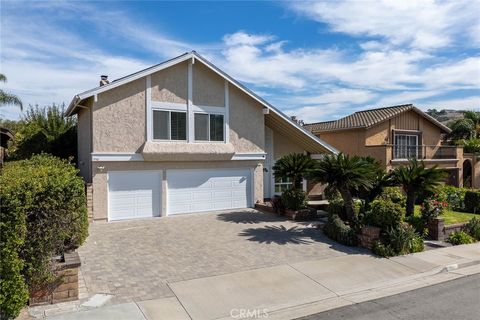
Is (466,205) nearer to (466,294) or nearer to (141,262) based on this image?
(466,294)

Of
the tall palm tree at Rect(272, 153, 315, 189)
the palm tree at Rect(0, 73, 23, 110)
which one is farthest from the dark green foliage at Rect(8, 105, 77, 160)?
the tall palm tree at Rect(272, 153, 315, 189)

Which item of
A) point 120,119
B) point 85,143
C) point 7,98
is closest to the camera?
point 120,119

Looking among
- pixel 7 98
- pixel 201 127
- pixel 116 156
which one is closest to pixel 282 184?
pixel 201 127

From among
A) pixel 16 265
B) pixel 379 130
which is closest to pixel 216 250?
pixel 16 265

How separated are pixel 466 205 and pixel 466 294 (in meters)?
12.7

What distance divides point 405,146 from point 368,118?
10.3 ft

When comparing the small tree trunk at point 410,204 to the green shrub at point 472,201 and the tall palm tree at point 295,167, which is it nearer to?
the tall palm tree at point 295,167

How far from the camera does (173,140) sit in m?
15.7

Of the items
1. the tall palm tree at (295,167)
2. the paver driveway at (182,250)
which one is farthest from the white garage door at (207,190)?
the tall palm tree at (295,167)

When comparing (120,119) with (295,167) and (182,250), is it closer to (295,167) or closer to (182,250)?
(182,250)

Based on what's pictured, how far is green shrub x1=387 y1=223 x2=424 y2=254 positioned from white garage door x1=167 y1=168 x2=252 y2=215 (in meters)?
8.02

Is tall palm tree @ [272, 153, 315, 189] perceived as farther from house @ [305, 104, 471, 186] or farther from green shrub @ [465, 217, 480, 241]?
house @ [305, 104, 471, 186]

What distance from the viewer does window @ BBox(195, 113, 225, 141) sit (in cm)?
1633

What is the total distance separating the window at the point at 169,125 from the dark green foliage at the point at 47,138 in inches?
306
